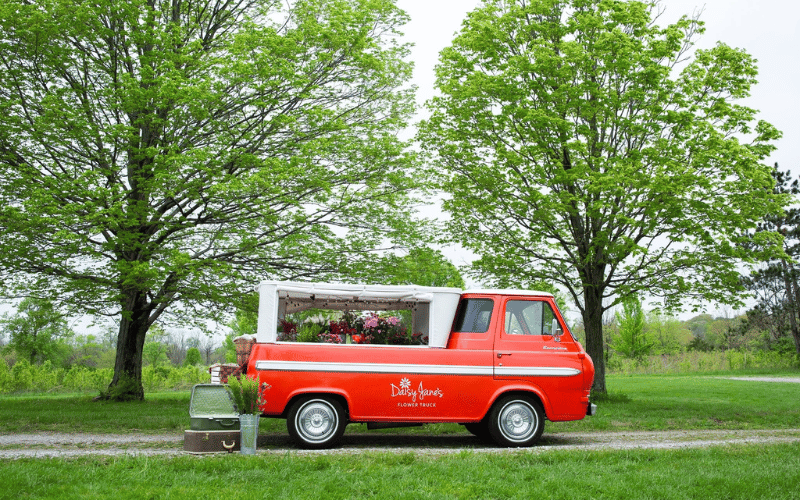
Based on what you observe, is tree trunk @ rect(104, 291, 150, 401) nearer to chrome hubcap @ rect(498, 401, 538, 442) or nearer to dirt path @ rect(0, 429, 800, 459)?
dirt path @ rect(0, 429, 800, 459)

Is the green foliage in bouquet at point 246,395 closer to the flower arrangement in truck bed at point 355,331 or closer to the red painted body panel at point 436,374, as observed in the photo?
the red painted body panel at point 436,374

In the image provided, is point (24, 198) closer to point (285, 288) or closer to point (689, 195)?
point (285, 288)

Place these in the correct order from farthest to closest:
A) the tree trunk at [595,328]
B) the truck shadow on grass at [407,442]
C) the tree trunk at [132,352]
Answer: the tree trunk at [595,328]
the tree trunk at [132,352]
the truck shadow on grass at [407,442]

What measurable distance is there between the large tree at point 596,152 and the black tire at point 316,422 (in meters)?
8.70

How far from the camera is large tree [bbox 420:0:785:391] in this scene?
16312 millimetres

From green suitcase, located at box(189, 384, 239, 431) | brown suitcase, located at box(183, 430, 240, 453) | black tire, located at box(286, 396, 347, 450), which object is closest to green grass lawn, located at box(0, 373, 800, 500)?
brown suitcase, located at box(183, 430, 240, 453)

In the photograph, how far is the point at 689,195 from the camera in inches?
672

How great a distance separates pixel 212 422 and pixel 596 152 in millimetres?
13054

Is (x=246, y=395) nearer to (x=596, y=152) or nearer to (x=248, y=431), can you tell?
(x=248, y=431)

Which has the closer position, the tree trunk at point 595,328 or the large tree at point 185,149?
the large tree at point 185,149

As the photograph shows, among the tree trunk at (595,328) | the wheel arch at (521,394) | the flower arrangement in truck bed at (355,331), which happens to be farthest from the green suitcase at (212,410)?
the tree trunk at (595,328)

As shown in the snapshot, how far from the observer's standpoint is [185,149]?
15938mm

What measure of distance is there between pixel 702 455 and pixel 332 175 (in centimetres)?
1095

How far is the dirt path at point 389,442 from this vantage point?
9008mm
